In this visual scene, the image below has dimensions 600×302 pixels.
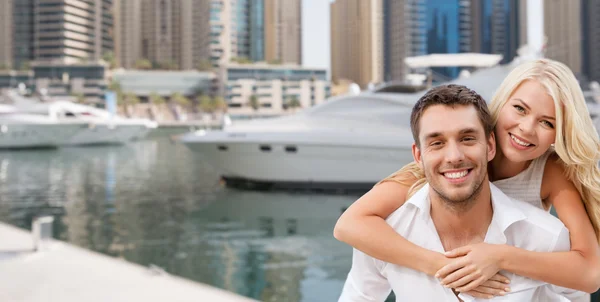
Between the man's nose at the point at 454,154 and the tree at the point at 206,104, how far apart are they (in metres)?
110

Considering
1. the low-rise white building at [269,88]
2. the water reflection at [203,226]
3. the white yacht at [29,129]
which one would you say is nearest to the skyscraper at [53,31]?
the low-rise white building at [269,88]

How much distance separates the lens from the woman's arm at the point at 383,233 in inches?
57.5

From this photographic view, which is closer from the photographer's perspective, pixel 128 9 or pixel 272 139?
pixel 272 139

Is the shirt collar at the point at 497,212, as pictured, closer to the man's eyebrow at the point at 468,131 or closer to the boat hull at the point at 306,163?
the man's eyebrow at the point at 468,131

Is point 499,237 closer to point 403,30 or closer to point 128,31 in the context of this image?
point 403,30

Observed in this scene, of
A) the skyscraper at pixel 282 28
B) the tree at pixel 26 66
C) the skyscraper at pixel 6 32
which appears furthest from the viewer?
the skyscraper at pixel 282 28

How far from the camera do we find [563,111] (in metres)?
1.52

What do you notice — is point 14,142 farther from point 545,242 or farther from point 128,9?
point 128,9

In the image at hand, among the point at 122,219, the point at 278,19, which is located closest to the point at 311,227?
the point at 122,219

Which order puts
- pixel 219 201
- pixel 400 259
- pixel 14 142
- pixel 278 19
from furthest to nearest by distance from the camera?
1. pixel 278 19
2. pixel 14 142
3. pixel 219 201
4. pixel 400 259

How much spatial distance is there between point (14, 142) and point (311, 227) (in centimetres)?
3556

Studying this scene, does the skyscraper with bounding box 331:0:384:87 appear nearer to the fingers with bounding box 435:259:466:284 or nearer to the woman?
the woman

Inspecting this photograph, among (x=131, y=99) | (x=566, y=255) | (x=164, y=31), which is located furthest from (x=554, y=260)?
(x=164, y=31)

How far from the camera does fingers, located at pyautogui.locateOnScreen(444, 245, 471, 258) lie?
1.43 metres
